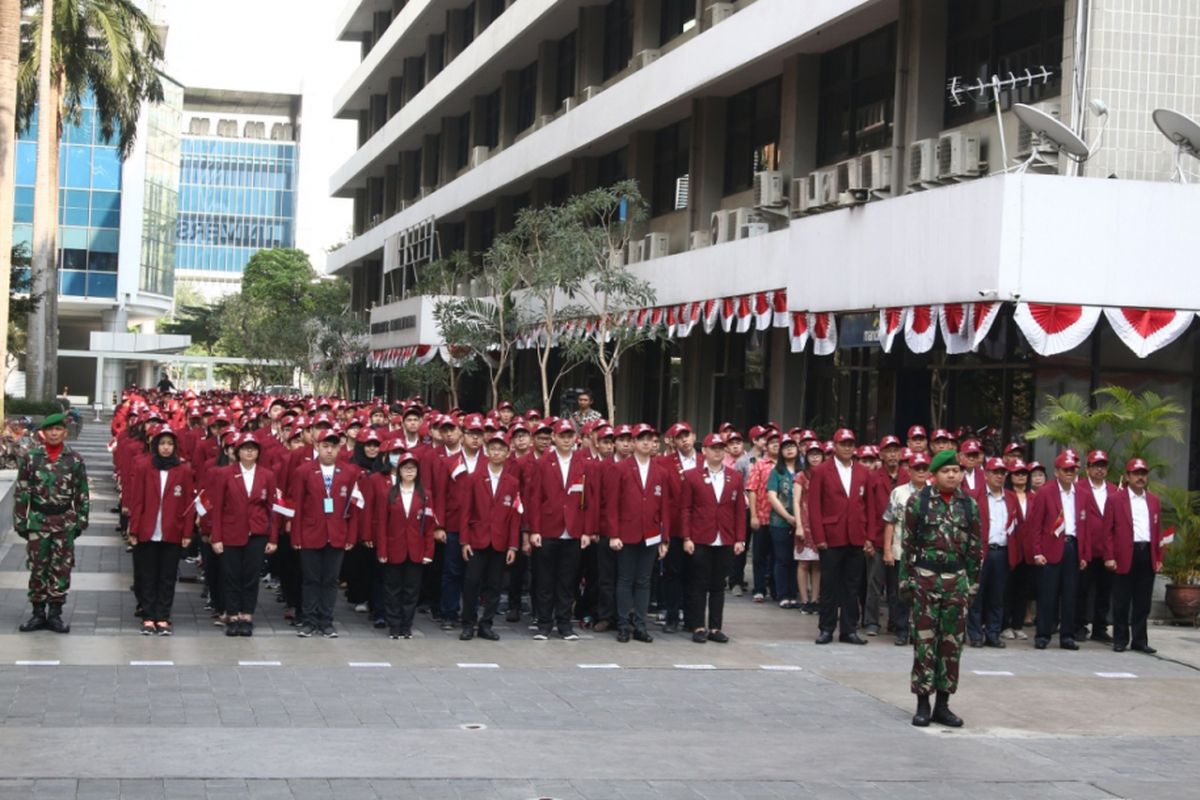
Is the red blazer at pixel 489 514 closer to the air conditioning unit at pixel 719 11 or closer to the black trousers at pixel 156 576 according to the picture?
Answer: the black trousers at pixel 156 576

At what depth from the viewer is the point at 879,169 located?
74.2 ft

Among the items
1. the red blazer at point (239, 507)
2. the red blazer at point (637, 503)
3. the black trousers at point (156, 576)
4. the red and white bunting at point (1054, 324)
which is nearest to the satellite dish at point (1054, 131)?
the red and white bunting at point (1054, 324)

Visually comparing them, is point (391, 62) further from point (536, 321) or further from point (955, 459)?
point (955, 459)

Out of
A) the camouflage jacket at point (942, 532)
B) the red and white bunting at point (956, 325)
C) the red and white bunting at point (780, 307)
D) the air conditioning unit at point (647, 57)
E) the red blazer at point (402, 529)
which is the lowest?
the red blazer at point (402, 529)

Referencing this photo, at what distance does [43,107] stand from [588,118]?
15366 millimetres

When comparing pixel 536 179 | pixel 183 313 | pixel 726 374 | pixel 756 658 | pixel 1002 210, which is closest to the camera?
pixel 756 658

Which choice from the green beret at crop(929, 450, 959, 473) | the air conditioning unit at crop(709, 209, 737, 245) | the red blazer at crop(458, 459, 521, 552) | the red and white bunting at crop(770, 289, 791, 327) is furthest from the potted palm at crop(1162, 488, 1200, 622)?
the air conditioning unit at crop(709, 209, 737, 245)

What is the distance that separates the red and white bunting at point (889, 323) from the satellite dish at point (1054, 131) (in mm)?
2836

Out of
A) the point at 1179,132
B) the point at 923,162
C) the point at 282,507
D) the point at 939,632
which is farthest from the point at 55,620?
the point at 923,162

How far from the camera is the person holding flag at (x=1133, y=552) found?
609 inches

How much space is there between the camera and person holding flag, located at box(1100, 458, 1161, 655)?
50.8ft

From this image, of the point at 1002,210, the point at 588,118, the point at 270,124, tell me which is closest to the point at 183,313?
the point at 270,124

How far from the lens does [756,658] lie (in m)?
14.3

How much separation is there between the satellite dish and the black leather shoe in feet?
26.0
